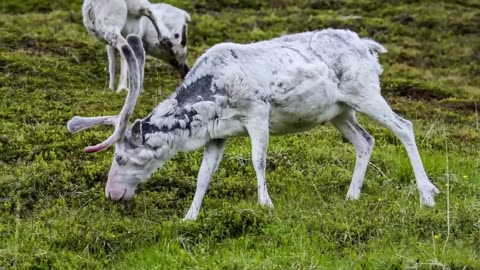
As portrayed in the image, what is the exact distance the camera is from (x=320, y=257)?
6.61 metres

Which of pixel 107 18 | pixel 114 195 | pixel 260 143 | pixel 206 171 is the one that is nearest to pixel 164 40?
pixel 107 18

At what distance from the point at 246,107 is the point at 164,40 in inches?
313

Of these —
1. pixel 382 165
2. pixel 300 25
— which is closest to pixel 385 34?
pixel 300 25

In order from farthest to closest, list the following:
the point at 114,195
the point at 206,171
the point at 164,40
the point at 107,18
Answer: the point at 164,40, the point at 107,18, the point at 206,171, the point at 114,195

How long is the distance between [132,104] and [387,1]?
82.5ft

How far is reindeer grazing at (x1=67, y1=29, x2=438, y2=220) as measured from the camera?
26.5ft

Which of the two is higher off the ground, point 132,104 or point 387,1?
point 132,104

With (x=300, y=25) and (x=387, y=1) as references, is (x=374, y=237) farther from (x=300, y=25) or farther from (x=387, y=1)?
(x=387, y=1)

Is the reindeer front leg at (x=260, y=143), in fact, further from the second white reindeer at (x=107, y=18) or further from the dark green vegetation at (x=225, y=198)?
the second white reindeer at (x=107, y=18)

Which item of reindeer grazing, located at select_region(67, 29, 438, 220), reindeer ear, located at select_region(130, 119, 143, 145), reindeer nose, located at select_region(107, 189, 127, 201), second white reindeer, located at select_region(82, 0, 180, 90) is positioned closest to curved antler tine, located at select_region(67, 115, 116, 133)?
reindeer grazing, located at select_region(67, 29, 438, 220)

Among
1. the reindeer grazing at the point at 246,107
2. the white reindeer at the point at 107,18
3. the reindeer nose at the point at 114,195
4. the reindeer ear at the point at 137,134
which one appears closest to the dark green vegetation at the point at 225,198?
the reindeer nose at the point at 114,195

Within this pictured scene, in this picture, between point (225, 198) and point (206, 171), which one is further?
point (225, 198)

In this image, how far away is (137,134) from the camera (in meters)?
8.12

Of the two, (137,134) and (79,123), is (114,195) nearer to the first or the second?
(137,134)
